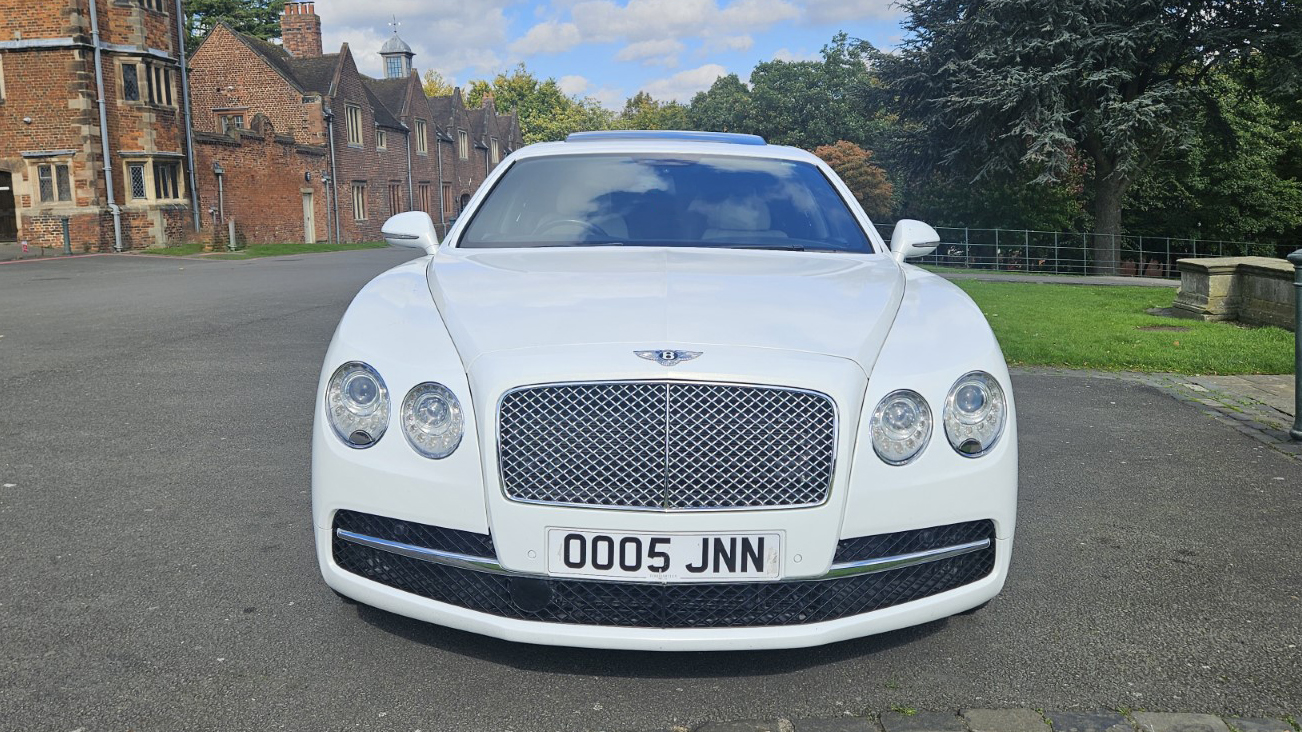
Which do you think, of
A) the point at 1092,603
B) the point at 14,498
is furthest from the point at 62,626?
the point at 1092,603

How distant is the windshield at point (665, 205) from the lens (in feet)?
15.1

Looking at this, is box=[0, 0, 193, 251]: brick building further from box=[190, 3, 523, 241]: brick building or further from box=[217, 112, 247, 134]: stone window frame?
box=[217, 112, 247, 134]: stone window frame

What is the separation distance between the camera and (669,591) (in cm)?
304

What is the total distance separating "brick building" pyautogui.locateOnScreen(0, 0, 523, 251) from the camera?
Answer: 32.5m

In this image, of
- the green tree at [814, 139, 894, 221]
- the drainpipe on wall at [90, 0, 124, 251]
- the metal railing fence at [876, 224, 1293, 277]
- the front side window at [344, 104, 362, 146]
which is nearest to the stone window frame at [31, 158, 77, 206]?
the drainpipe on wall at [90, 0, 124, 251]

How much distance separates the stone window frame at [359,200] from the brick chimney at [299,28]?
9495 millimetres

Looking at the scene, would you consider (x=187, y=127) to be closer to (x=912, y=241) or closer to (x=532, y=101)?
(x=912, y=241)

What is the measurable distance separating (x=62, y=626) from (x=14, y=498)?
190 centimetres

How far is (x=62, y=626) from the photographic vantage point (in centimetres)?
361

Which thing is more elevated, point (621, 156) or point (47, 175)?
point (47, 175)

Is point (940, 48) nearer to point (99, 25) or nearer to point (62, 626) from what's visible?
point (99, 25)

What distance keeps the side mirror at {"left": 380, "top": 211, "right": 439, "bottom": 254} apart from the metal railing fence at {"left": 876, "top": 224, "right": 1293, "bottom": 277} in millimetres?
30247

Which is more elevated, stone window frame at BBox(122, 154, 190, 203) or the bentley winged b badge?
stone window frame at BBox(122, 154, 190, 203)

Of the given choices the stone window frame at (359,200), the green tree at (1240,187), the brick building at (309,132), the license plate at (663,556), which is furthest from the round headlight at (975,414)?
the stone window frame at (359,200)
